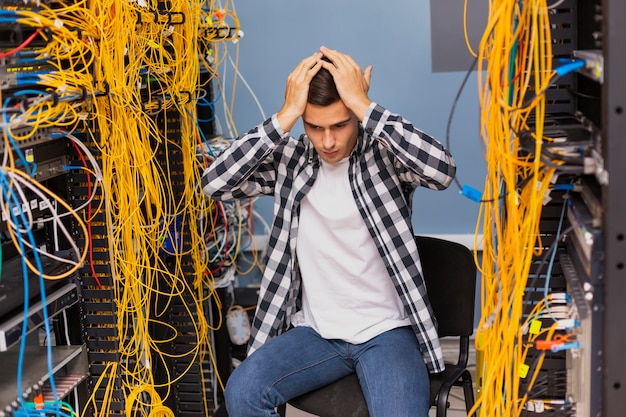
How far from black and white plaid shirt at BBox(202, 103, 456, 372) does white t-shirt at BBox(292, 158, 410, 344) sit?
43 millimetres

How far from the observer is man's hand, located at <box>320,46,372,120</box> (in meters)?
2.07

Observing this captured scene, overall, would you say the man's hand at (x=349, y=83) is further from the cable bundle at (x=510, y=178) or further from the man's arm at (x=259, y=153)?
the cable bundle at (x=510, y=178)

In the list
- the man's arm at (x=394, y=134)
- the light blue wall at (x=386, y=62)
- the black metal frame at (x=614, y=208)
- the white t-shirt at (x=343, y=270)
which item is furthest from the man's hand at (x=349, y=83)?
the light blue wall at (x=386, y=62)

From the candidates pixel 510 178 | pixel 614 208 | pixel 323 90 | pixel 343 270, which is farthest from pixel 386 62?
pixel 614 208

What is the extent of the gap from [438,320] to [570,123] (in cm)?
84

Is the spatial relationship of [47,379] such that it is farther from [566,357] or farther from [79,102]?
[566,357]

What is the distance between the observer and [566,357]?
1760 mm

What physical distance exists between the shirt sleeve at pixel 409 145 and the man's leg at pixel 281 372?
0.55 metres

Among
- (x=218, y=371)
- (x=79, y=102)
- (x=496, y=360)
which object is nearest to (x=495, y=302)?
(x=496, y=360)

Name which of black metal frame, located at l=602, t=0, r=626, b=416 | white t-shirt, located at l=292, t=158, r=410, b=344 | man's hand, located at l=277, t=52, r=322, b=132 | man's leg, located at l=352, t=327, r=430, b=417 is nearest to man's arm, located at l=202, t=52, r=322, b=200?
man's hand, located at l=277, t=52, r=322, b=132

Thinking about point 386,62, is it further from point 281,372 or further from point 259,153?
A: point 281,372

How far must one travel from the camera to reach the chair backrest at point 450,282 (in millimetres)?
2246

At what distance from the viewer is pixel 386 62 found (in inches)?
127

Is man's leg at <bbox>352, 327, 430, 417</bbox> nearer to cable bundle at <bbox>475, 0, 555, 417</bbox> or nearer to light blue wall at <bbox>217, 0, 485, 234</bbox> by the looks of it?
cable bundle at <bbox>475, 0, 555, 417</bbox>
